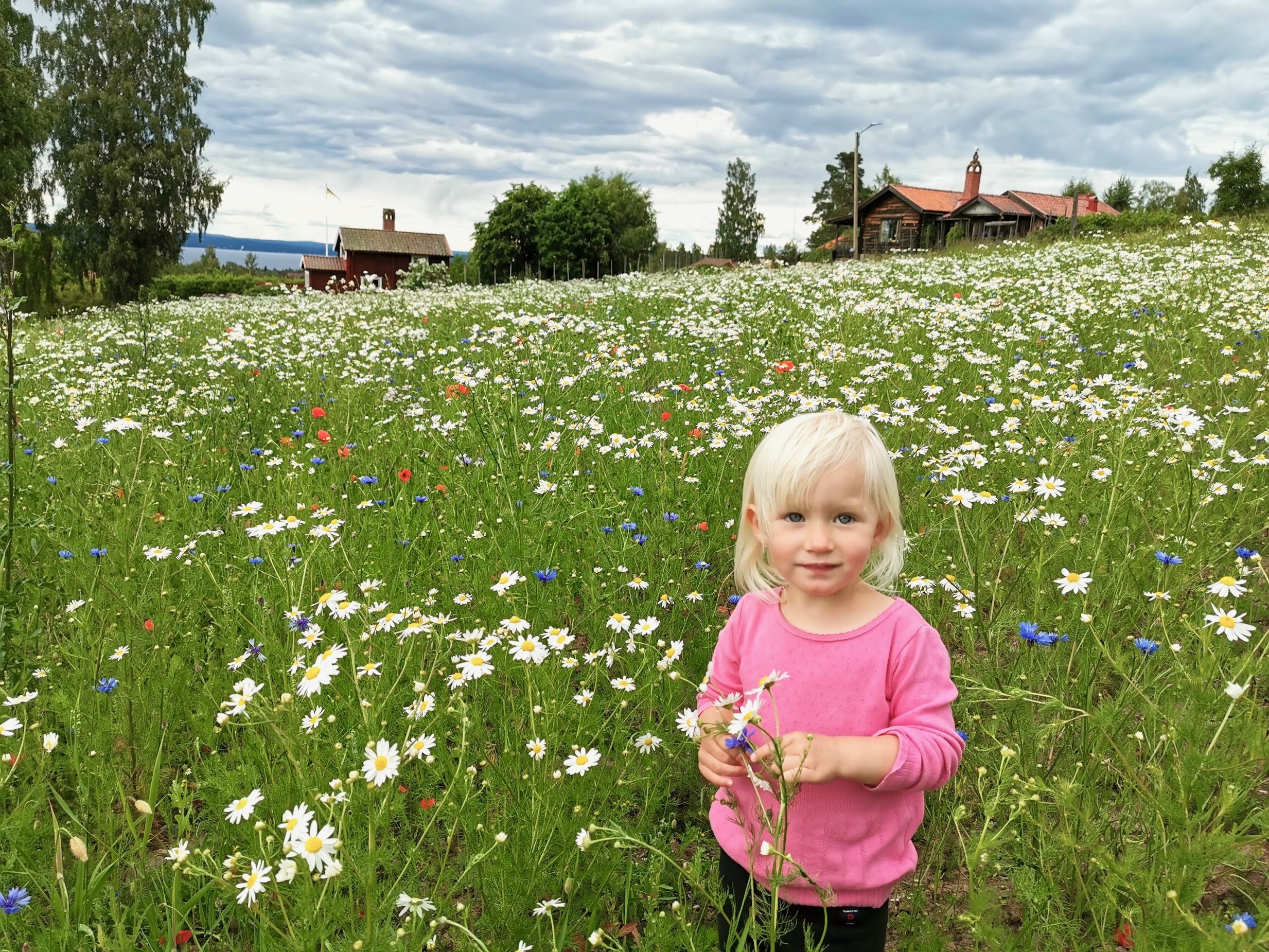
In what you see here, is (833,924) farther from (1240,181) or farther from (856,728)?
(1240,181)

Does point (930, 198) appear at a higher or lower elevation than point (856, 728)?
higher

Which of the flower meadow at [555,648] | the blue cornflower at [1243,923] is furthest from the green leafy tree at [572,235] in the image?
the blue cornflower at [1243,923]

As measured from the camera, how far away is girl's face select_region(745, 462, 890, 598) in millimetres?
1591

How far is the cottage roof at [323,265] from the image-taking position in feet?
217

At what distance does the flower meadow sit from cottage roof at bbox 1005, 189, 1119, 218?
4770 centimetres

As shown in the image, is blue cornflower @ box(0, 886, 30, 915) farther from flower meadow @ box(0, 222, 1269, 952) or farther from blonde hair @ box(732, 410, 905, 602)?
blonde hair @ box(732, 410, 905, 602)

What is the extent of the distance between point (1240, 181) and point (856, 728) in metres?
49.4

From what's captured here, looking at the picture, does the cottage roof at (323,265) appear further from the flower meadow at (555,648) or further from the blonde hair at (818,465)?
the blonde hair at (818,465)

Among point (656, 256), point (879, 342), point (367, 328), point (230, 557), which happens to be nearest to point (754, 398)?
point (879, 342)

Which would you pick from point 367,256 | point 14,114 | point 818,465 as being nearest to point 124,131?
point 14,114

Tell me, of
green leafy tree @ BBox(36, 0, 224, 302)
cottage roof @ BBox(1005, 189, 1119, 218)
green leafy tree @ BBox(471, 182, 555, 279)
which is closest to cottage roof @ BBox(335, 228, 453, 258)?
green leafy tree @ BBox(471, 182, 555, 279)

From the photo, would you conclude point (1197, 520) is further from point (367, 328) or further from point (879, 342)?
point (367, 328)

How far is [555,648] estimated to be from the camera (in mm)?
2332

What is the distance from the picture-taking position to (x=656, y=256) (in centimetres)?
6531
